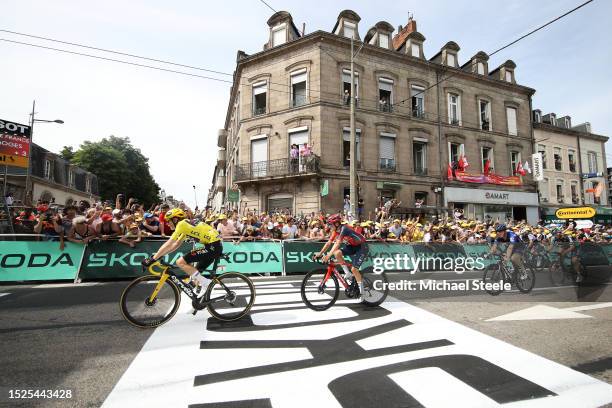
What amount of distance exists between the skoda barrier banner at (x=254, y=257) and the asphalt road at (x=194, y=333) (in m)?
2.43

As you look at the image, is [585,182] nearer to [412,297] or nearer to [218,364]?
[412,297]

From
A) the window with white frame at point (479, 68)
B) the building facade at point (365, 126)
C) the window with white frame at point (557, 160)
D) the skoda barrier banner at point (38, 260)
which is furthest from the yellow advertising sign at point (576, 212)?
the window with white frame at point (557, 160)

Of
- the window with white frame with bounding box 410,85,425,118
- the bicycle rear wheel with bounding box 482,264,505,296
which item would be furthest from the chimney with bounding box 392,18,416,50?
the bicycle rear wheel with bounding box 482,264,505,296

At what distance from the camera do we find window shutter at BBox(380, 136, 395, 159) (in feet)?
73.1

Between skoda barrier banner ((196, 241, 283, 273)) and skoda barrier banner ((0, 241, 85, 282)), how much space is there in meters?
3.69

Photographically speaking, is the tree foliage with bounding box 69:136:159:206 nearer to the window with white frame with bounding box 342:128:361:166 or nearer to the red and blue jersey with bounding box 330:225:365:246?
the window with white frame with bounding box 342:128:361:166

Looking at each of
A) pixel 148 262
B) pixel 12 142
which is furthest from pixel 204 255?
pixel 12 142

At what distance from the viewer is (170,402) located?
9.25ft

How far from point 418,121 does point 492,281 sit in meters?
17.8

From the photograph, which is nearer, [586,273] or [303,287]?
[303,287]

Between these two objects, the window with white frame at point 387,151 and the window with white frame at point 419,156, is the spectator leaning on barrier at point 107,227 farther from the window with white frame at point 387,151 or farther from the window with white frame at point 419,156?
the window with white frame at point 419,156

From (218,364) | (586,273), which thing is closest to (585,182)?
(586,273)

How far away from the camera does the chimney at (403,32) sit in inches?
1014

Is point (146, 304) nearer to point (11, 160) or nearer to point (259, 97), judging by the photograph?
point (11, 160)
